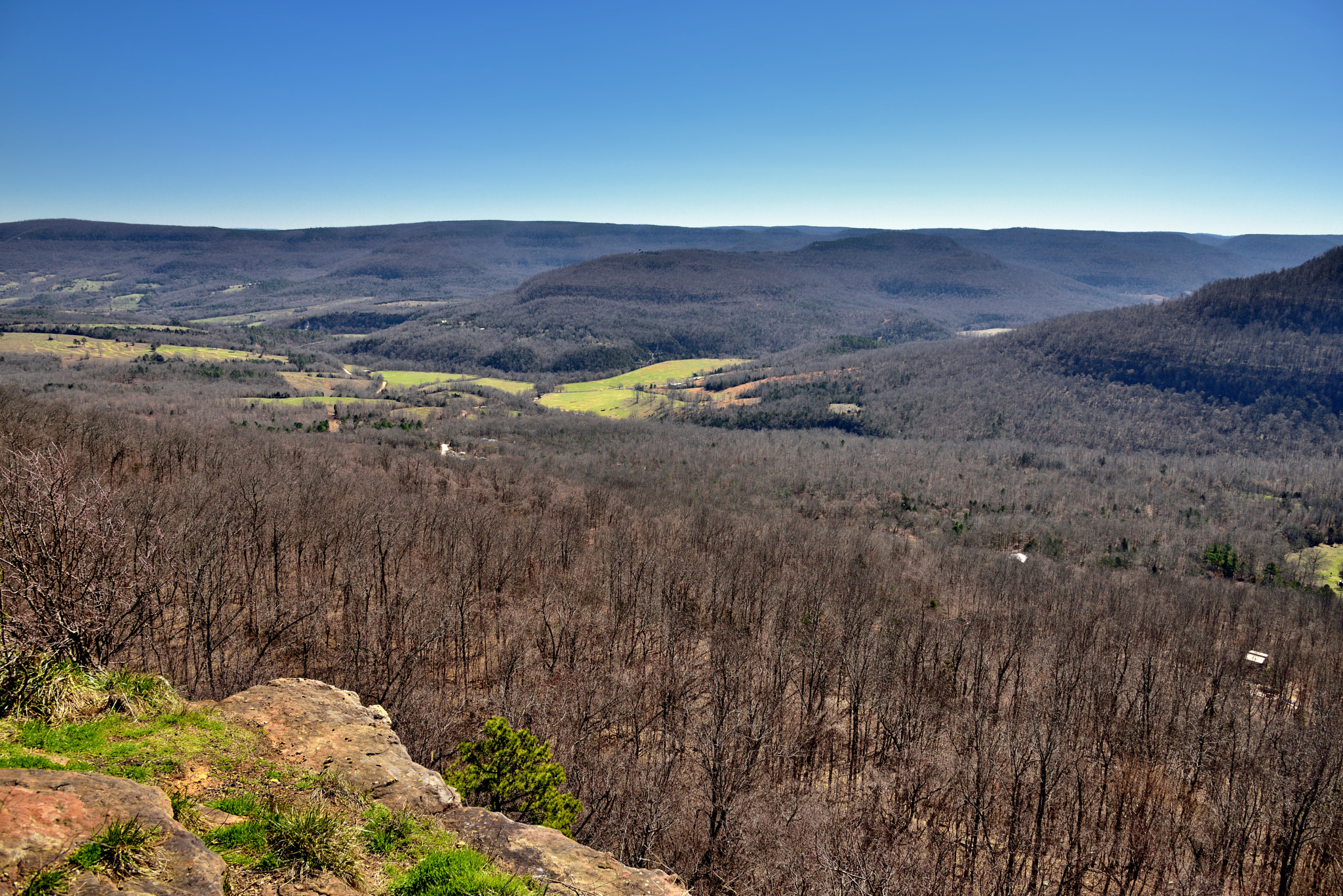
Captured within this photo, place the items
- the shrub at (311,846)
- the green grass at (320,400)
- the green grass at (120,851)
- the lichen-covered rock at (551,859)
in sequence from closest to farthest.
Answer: the green grass at (120,851) < the shrub at (311,846) < the lichen-covered rock at (551,859) < the green grass at (320,400)

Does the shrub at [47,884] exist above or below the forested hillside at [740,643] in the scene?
above

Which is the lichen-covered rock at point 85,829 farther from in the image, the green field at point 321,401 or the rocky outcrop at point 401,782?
the green field at point 321,401

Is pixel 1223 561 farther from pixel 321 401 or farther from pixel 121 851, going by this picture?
pixel 321 401

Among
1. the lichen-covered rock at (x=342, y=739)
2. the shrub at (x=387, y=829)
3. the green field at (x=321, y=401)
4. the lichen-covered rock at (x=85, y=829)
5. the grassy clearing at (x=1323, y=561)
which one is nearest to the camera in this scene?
the lichen-covered rock at (x=85, y=829)

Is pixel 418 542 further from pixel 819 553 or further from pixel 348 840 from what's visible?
pixel 348 840

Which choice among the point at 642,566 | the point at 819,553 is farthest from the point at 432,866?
the point at 819,553

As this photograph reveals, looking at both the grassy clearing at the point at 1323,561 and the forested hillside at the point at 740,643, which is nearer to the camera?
the forested hillside at the point at 740,643

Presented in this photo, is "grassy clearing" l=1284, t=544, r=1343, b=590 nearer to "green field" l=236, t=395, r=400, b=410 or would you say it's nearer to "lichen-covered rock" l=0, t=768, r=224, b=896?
"lichen-covered rock" l=0, t=768, r=224, b=896

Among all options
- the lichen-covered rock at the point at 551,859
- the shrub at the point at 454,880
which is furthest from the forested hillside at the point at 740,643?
the shrub at the point at 454,880
